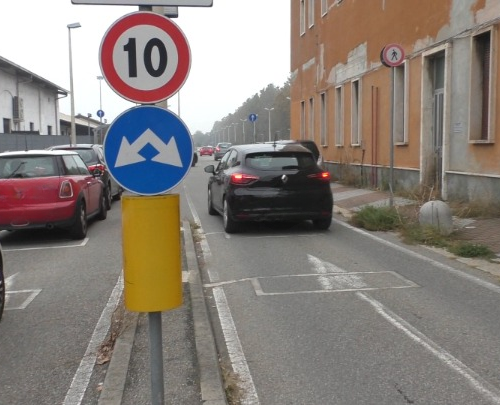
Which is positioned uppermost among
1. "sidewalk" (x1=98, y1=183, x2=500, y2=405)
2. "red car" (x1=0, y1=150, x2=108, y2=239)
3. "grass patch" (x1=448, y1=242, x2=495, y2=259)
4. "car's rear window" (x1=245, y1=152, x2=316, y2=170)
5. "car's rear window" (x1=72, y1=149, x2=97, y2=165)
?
"car's rear window" (x1=72, y1=149, x2=97, y2=165)

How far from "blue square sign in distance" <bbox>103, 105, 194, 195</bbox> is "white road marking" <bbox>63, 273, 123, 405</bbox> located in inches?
65.0

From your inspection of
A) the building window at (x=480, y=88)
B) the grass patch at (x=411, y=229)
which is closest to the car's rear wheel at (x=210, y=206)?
the grass patch at (x=411, y=229)

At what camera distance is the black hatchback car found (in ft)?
35.1

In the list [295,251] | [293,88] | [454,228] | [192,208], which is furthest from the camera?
[293,88]

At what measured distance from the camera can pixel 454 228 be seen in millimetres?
10641

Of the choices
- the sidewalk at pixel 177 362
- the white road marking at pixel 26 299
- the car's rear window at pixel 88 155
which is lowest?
the white road marking at pixel 26 299

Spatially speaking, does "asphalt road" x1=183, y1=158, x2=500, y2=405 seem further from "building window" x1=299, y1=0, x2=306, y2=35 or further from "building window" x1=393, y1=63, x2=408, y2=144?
"building window" x1=299, y1=0, x2=306, y2=35

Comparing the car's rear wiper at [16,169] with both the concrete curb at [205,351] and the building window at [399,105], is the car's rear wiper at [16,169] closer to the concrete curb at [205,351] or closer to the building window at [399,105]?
the concrete curb at [205,351]

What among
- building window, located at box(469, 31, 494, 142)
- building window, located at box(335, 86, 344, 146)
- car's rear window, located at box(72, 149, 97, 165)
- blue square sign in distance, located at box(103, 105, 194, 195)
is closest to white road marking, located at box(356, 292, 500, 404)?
blue square sign in distance, located at box(103, 105, 194, 195)

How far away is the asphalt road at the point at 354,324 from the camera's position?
13.9ft

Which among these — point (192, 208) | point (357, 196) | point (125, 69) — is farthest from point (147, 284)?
point (357, 196)

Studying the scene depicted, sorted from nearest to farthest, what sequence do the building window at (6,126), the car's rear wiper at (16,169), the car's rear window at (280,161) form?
the car's rear wiper at (16,169) < the car's rear window at (280,161) < the building window at (6,126)

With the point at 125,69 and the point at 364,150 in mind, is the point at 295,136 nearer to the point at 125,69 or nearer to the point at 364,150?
the point at 364,150

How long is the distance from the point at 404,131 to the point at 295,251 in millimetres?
9167
